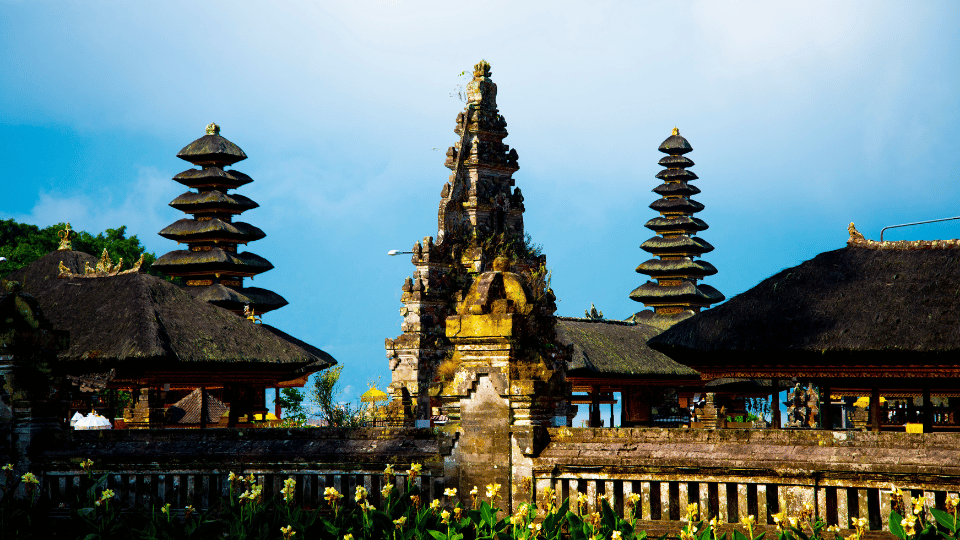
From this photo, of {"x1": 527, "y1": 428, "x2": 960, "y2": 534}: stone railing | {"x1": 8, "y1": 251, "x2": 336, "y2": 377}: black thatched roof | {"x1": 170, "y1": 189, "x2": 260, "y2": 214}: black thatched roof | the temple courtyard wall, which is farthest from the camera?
{"x1": 170, "y1": 189, "x2": 260, "y2": 214}: black thatched roof

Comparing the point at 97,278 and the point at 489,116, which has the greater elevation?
the point at 489,116

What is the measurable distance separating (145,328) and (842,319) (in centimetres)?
1965

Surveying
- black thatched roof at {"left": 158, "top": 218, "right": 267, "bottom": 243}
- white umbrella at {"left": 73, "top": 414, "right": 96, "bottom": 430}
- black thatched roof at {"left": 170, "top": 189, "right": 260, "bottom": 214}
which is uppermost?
black thatched roof at {"left": 170, "top": 189, "right": 260, "bottom": 214}

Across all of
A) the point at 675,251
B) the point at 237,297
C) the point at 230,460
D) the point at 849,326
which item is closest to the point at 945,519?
the point at 230,460

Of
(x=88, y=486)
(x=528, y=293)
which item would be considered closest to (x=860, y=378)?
(x=528, y=293)

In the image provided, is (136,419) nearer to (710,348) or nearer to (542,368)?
(710,348)

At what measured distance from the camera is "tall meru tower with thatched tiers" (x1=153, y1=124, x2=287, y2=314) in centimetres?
5456

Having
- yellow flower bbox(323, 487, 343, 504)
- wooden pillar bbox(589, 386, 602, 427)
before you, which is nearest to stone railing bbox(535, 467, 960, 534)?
yellow flower bbox(323, 487, 343, 504)

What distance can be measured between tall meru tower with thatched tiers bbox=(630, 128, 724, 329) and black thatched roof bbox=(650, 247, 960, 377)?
29.2 meters

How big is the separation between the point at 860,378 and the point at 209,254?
114 feet

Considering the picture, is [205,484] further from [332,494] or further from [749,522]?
[749,522]

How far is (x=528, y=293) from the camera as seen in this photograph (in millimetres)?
11961

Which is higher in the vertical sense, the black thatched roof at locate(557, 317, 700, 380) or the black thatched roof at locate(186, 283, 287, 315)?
the black thatched roof at locate(186, 283, 287, 315)

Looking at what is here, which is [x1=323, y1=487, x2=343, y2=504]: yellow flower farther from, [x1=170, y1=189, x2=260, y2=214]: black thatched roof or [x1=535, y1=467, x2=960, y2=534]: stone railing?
[x1=170, y1=189, x2=260, y2=214]: black thatched roof
